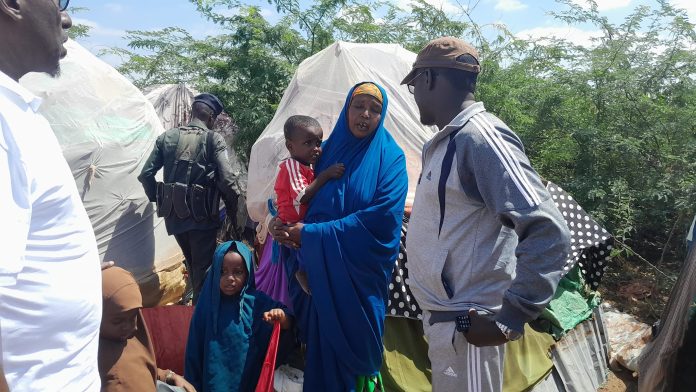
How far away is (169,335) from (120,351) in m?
1.28

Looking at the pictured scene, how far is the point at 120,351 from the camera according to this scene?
257 centimetres

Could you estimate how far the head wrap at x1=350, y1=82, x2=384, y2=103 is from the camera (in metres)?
3.36

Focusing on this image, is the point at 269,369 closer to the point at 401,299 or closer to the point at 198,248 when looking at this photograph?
the point at 401,299

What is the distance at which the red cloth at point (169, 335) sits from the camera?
12.5 ft

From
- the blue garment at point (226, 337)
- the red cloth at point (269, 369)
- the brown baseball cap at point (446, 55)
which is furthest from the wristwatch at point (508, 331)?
the blue garment at point (226, 337)

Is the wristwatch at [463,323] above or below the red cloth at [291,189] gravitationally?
below

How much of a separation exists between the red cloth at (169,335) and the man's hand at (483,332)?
7.49ft

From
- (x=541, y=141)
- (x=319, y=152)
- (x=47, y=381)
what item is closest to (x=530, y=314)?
(x=47, y=381)

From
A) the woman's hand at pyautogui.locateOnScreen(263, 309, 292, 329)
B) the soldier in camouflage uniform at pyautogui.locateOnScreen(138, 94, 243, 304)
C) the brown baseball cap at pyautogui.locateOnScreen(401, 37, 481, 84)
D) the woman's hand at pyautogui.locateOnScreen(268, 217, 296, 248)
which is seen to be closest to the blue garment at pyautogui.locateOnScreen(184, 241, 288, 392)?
the woman's hand at pyautogui.locateOnScreen(263, 309, 292, 329)

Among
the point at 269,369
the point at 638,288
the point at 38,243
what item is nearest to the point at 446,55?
the point at 38,243

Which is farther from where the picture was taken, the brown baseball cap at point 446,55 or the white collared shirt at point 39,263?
the brown baseball cap at point 446,55

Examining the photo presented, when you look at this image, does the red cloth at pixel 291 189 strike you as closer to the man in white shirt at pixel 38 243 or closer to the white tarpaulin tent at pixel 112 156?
the man in white shirt at pixel 38 243

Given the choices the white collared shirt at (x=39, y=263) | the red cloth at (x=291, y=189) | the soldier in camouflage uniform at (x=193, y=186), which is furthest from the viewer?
the soldier in camouflage uniform at (x=193, y=186)

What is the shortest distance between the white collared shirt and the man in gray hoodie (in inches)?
48.2
